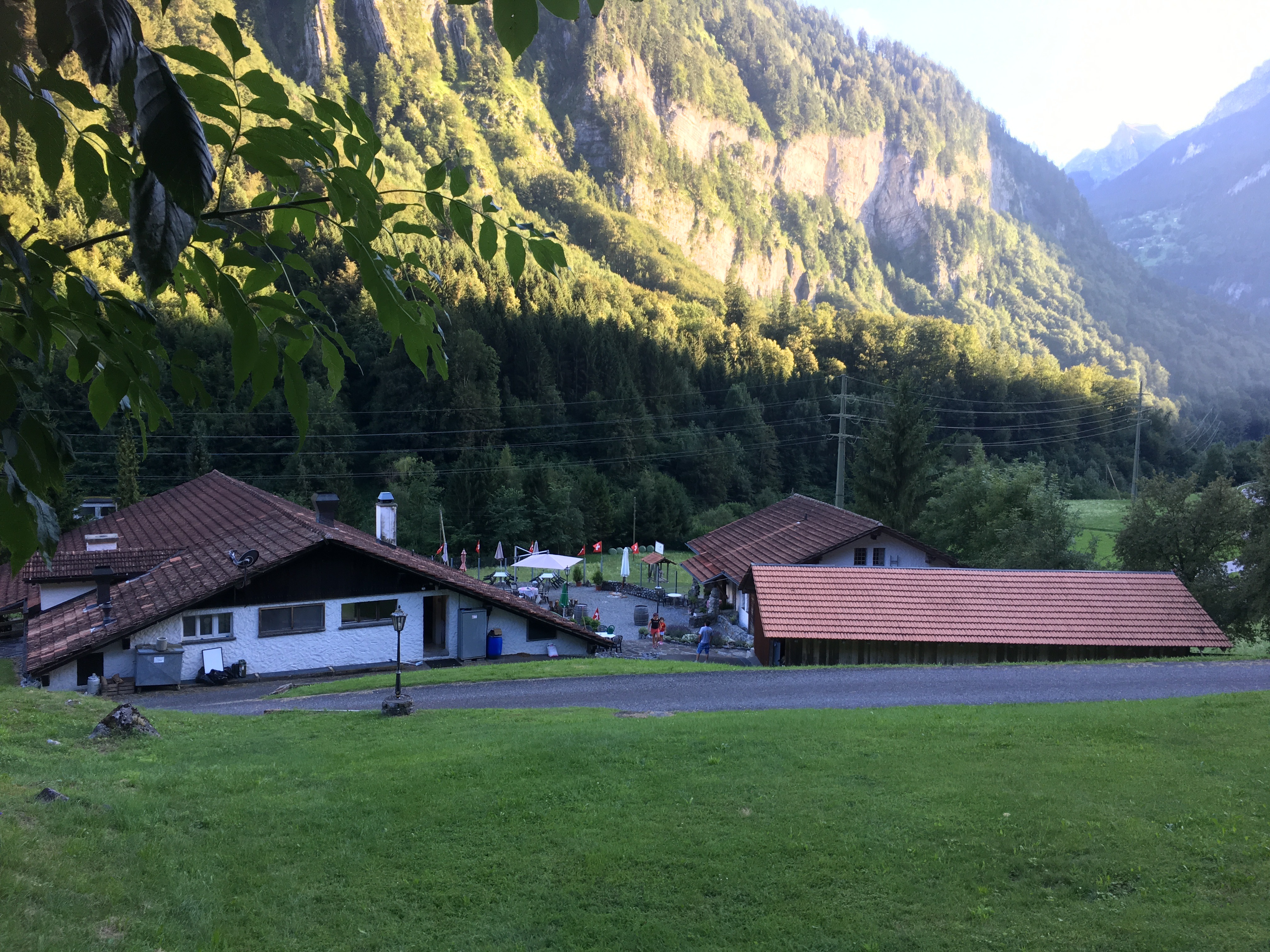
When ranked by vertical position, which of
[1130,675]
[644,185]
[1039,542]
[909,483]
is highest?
[644,185]

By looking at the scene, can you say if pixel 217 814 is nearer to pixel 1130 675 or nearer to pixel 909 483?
pixel 1130 675

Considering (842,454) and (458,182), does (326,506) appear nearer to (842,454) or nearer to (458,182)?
(458,182)

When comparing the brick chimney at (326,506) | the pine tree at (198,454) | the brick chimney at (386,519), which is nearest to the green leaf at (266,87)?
the brick chimney at (326,506)

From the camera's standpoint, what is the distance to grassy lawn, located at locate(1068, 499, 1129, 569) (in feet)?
140

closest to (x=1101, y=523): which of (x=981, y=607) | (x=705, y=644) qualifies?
(x=981, y=607)

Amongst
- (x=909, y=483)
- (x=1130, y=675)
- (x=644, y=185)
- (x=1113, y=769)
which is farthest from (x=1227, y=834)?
(x=644, y=185)

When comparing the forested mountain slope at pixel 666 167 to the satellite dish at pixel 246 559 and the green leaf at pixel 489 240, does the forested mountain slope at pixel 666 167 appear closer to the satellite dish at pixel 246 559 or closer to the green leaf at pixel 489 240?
the satellite dish at pixel 246 559

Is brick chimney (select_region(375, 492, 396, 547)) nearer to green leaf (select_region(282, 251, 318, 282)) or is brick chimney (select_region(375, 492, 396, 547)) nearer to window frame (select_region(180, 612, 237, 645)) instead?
window frame (select_region(180, 612, 237, 645))

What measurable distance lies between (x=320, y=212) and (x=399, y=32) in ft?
551

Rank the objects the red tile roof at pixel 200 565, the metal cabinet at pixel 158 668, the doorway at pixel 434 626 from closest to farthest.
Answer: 1. the metal cabinet at pixel 158 668
2. the red tile roof at pixel 200 565
3. the doorway at pixel 434 626

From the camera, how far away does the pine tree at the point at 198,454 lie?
51.3 meters

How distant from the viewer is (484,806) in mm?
7840

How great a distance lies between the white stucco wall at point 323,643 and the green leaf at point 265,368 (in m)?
19.6

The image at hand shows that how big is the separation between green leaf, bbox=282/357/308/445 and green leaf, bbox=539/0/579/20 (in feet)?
2.46
